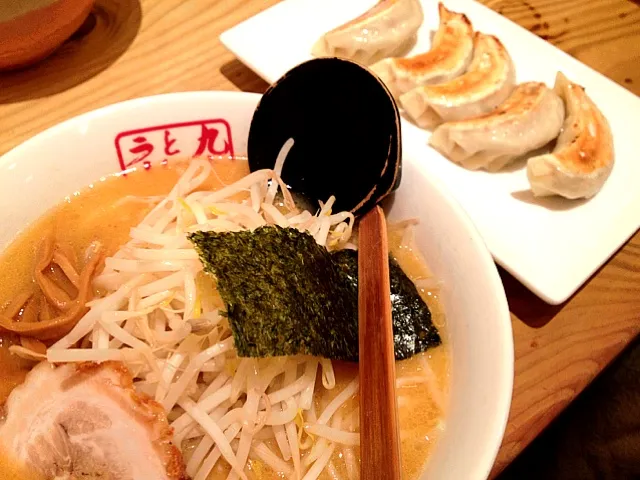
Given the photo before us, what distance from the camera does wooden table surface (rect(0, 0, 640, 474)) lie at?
3.67ft

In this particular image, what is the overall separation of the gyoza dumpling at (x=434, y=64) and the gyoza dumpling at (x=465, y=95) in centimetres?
5

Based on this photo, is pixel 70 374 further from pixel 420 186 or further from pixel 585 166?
pixel 585 166

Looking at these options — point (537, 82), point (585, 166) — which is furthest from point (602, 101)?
point (585, 166)

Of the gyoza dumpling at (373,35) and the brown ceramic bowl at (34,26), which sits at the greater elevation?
the brown ceramic bowl at (34,26)

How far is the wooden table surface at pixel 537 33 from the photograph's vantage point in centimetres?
112

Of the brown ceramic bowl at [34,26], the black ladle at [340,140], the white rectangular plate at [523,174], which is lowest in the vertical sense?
the white rectangular plate at [523,174]

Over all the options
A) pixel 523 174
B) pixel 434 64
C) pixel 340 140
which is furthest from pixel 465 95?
pixel 340 140

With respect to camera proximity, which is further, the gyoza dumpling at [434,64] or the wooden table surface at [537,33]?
the gyoza dumpling at [434,64]

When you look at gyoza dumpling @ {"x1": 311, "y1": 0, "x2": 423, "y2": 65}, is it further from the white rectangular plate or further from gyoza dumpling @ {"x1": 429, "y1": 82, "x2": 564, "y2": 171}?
gyoza dumpling @ {"x1": 429, "y1": 82, "x2": 564, "y2": 171}

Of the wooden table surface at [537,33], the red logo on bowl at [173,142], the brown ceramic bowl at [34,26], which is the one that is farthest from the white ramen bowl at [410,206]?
the brown ceramic bowl at [34,26]

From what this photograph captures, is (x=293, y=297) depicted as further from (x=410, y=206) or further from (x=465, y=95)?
(x=465, y=95)

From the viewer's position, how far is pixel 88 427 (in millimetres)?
858

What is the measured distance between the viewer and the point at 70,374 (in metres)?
0.87

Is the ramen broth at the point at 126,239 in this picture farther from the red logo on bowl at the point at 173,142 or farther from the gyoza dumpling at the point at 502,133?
the gyoza dumpling at the point at 502,133
